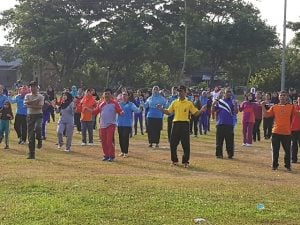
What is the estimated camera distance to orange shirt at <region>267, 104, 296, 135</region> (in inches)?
533

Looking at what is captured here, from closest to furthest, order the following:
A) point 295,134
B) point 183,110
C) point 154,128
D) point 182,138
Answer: point 183,110, point 182,138, point 295,134, point 154,128

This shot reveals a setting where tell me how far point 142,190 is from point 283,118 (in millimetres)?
4771

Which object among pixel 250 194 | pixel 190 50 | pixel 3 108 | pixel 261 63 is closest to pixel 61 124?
pixel 3 108

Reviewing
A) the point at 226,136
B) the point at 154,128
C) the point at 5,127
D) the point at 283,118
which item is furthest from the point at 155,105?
the point at 283,118

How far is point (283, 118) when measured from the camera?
44.4ft

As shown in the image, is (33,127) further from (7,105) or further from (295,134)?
(295,134)

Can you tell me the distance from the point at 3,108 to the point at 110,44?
37.7 metres

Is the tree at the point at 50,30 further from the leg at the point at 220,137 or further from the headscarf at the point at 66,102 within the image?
the leg at the point at 220,137

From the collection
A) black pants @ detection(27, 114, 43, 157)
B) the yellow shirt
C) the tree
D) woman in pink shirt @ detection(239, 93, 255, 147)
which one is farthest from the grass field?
the tree

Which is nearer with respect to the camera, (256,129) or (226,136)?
(226,136)

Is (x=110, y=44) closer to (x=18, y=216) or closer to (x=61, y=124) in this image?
(x=61, y=124)

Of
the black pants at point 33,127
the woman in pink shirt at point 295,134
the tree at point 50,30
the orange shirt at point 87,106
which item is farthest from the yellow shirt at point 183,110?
the tree at point 50,30

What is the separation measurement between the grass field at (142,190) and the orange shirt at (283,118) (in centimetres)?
96

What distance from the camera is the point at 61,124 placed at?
16.8 meters
